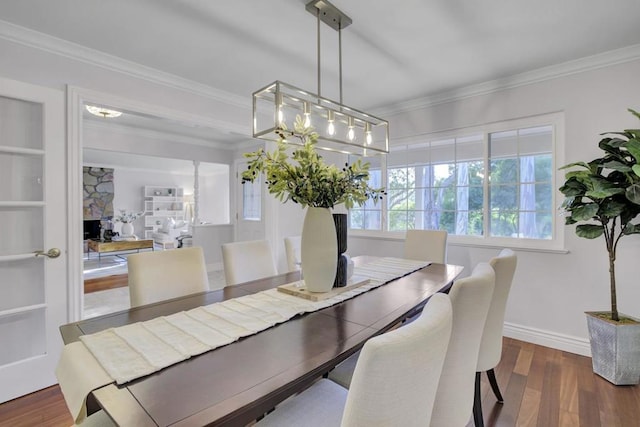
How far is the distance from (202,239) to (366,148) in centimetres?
472

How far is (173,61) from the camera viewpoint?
255cm

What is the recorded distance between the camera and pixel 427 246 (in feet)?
9.75

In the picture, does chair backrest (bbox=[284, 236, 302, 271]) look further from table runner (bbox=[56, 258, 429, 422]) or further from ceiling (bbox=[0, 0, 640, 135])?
ceiling (bbox=[0, 0, 640, 135])

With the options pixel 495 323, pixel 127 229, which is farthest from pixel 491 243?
pixel 127 229

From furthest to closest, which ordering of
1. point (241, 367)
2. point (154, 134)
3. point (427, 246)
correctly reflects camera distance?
point (154, 134)
point (427, 246)
point (241, 367)

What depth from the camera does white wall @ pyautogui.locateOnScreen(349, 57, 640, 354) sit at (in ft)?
8.07

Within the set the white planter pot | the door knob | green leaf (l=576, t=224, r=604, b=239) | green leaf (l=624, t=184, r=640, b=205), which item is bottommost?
the white planter pot

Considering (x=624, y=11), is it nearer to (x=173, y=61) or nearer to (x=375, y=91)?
(x=375, y=91)

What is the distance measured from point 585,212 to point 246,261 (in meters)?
2.41

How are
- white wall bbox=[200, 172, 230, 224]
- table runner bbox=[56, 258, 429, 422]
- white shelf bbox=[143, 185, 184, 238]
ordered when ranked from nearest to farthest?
table runner bbox=[56, 258, 429, 422] → white shelf bbox=[143, 185, 184, 238] → white wall bbox=[200, 172, 230, 224]

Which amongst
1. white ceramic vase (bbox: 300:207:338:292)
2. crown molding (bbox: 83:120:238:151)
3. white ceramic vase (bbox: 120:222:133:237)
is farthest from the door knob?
white ceramic vase (bbox: 120:222:133:237)

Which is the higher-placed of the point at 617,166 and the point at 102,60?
the point at 102,60

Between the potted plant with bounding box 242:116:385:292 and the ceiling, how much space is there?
94 cm

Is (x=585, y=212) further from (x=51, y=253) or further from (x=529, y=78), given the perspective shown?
(x=51, y=253)
